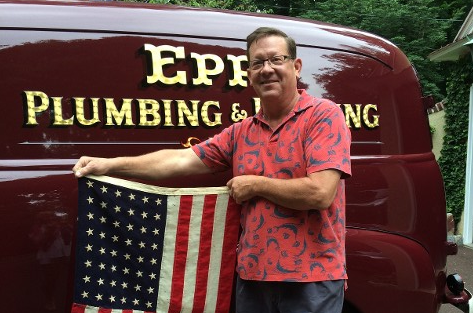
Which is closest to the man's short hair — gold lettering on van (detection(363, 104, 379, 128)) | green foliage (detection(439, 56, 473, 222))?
gold lettering on van (detection(363, 104, 379, 128))

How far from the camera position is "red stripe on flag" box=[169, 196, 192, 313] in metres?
2.32

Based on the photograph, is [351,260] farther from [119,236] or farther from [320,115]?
[119,236]

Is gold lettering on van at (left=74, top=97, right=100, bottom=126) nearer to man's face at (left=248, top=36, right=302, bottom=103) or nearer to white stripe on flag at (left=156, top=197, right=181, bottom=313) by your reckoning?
white stripe on flag at (left=156, top=197, right=181, bottom=313)

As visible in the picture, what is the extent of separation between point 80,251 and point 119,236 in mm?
174

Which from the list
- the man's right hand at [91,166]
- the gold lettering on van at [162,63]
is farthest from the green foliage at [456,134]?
the man's right hand at [91,166]

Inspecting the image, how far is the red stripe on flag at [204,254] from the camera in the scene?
2.33 meters

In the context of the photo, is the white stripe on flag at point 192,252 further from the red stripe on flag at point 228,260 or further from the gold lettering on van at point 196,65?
the gold lettering on van at point 196,65

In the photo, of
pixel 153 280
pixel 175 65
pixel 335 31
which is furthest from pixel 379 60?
pixel 153 280

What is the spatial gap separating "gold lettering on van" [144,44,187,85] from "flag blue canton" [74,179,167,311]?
0.56 metres

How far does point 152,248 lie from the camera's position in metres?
2.31

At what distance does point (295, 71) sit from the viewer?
217 centimetres

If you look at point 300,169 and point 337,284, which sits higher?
point 300,169

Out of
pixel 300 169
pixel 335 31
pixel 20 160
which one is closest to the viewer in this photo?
pixel 300 169

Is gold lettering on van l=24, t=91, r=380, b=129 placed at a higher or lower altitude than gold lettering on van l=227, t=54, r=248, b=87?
lower
